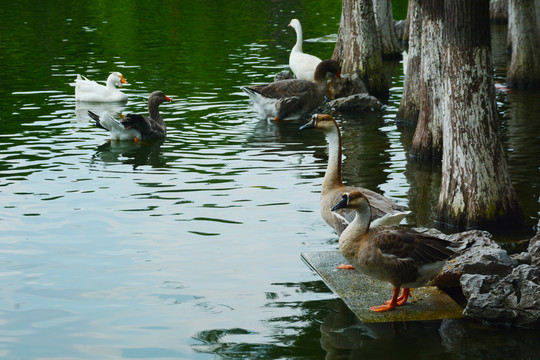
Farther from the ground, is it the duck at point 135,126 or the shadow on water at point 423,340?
the duck at point 135,126

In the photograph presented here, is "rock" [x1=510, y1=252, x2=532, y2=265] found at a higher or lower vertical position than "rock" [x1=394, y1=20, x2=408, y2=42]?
lower

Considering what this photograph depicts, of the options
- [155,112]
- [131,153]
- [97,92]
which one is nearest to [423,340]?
[131,153]

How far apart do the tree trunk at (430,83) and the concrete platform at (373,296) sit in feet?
16.8

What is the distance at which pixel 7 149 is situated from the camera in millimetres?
15500

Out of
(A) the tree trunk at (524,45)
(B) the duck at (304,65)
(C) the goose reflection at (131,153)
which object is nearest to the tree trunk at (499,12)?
(A) the tree trunk at (524,45)

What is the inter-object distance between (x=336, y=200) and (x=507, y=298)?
97.9 inches

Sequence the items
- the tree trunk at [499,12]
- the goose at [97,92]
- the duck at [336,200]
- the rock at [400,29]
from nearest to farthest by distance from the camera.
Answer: the duck at [336,200] < the goose at [97,92] < the rock at [400,29] < the tree trunk at [499,12]

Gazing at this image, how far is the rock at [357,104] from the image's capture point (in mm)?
19328

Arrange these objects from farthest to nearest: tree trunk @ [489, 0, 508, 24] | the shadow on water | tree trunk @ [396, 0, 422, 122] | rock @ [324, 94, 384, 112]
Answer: tree trunk @ [489, 0, 508, 24] < rock @ [324, 94, 384, 112] < tree trunk @ [396, 0, 422, 122] < the shadow on water

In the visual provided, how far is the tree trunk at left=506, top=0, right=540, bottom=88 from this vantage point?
20609mm

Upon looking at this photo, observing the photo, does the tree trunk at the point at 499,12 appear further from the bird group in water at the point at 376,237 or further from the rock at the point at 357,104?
the bird group in water at the point at 376,237

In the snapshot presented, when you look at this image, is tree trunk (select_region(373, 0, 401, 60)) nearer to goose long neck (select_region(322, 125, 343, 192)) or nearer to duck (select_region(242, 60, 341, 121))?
duck (select_region(242, 60, 341, 121))

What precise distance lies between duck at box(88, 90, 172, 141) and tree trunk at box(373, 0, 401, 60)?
1134 cm

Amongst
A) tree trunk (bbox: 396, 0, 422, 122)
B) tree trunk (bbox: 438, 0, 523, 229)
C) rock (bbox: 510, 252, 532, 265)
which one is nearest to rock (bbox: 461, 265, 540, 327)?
rock (bbox: 510, 252, 532, 265)
